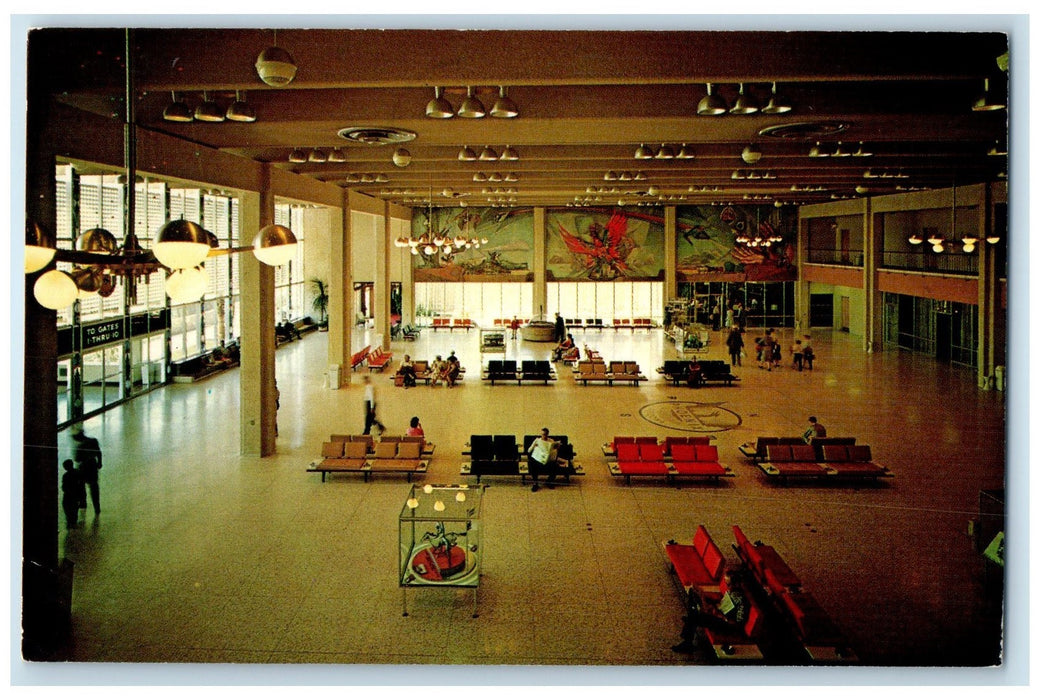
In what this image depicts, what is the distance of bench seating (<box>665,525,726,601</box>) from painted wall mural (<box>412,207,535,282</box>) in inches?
1163

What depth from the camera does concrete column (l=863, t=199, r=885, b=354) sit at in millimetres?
32125

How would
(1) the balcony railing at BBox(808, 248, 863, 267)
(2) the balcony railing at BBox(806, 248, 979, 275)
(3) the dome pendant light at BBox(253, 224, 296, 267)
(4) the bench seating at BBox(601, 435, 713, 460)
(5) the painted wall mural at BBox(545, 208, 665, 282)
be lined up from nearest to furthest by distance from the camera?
(3) the dome pendant light at BBox(253, 224, 296, 267) → (4) the bench seating at BBox(601, 435, 713, 460) → (2) the balcony railing at BBox(806, 248, 979, 275) → (1) the balcony railing at BBox(808, 248, 863, 267) → (5) the painted wall mural at BBox(545, 208, 665, 282)

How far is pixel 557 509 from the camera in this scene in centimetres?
1246

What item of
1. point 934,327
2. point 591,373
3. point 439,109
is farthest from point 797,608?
point 934,327

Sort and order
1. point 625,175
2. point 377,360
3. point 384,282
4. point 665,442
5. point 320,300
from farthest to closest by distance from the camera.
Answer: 1. point 320,300
2. point 384,282
3. point 377,360
4. point 625,175
5. point 665,442

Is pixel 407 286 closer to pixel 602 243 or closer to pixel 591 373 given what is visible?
pixel 602 243

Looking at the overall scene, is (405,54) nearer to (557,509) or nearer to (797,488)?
(557,509)

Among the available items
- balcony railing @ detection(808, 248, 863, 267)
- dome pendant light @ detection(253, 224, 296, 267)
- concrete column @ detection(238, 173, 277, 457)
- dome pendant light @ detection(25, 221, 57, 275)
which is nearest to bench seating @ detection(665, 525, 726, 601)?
dome pendant light @ detection(253, 224, 296, 267)

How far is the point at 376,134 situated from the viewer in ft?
37.0

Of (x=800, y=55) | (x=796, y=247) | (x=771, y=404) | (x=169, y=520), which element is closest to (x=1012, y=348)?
(x=800, y=55)

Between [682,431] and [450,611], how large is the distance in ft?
33.5

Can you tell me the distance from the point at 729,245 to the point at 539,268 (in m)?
9.00

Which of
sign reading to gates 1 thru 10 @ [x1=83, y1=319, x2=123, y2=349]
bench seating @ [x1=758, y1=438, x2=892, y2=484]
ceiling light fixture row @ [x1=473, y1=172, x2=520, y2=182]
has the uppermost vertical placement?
ceiling light fixture row @ [x1=473, y1=172, x2=520, y2=182]

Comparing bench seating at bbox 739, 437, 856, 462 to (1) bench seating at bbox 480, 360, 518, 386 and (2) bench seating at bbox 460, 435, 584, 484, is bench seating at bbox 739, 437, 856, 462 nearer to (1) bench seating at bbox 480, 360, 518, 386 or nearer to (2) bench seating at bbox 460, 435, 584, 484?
(2) bench seating at bbox 460, 435, 584, 484
